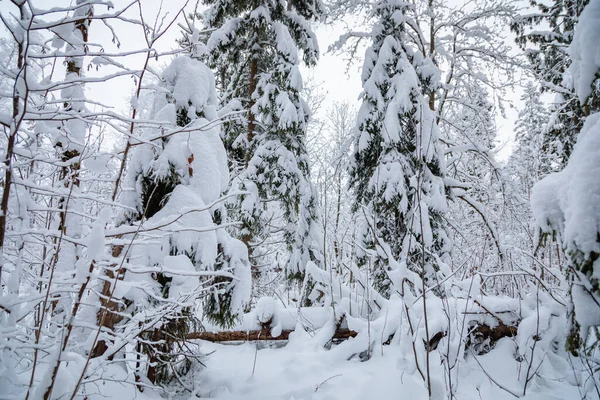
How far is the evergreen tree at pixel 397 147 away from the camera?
598 centimetres

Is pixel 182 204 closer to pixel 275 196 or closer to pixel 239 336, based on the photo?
pixel 239 336

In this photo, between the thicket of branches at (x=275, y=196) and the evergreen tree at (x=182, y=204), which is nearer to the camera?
the thicket of branches at (x=275, y=196)

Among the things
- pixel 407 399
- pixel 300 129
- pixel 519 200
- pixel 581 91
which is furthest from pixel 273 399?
pixel 519 200

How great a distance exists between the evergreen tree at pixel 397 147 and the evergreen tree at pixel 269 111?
1.58m

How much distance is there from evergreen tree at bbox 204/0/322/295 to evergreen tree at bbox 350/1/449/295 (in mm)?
1585

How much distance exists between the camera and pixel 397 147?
6.46 meters

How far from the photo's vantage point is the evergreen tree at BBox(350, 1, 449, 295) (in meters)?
5.98

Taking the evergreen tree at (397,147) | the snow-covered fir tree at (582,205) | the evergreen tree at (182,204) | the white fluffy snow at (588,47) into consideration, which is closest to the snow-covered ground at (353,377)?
the evergreen tree at (182,204)

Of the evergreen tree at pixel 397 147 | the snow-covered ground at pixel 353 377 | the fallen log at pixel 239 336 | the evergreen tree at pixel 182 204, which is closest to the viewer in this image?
the snow-covered ground at pixel 353 377

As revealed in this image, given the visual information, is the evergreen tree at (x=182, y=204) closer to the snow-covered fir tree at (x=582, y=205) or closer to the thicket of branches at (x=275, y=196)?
the thicket of branches at (x=275, y=196)

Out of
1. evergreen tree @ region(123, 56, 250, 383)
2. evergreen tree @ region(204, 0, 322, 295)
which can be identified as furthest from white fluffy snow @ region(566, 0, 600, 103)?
evergreen tree @ region(204, 0, 322, 295)

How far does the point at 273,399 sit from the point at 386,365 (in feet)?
3.72

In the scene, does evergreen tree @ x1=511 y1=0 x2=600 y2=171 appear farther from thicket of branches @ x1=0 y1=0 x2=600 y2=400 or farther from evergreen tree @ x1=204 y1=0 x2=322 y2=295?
evergreen tree @ x1=204 y1=0 x2=322 y2=295

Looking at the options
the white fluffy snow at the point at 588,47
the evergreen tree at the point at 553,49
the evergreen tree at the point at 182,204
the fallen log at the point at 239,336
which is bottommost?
the fallen log at the point at 239,336
